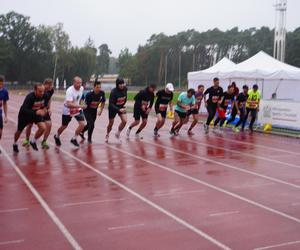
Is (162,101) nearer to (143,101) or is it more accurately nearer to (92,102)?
(143,101)

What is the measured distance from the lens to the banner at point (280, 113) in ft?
51.5

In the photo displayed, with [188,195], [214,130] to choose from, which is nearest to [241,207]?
[188,195]

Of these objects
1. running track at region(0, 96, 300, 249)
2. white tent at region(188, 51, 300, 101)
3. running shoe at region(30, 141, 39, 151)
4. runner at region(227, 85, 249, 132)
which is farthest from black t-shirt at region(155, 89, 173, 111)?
white tent at region(188, 51, 300, 101)

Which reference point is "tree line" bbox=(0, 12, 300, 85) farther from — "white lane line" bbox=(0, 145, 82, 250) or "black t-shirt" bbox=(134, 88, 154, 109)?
"white lane line" bbox=(0, 145, 82, 250)

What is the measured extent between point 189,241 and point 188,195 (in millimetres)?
2023

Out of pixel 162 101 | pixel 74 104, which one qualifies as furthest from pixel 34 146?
pixel 162 101

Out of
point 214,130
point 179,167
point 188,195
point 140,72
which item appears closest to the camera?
point 188,195

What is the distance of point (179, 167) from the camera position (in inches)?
363

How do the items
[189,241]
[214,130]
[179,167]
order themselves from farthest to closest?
[214,130], [179,167], [189,241]

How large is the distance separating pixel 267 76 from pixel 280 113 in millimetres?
4444

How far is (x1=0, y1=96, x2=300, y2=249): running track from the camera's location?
5070mm

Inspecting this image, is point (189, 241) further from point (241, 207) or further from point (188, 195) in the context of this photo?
point (188, 195)

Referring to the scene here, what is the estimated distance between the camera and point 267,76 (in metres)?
20.3

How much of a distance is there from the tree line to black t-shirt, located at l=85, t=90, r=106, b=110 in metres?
77.5
